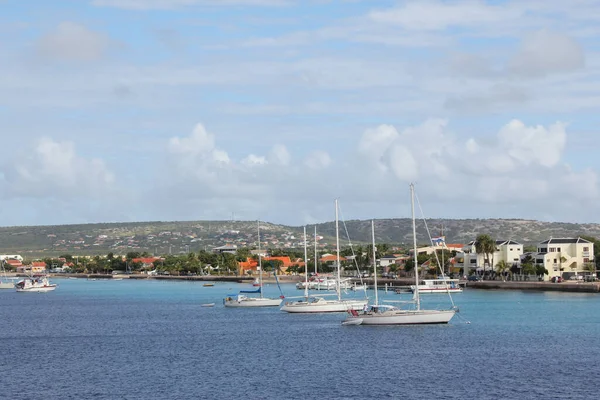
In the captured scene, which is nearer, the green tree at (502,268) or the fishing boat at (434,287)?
the fishing boat at (434,287)

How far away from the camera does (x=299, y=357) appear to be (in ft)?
213

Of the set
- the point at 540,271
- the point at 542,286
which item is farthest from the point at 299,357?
the point at 540,271

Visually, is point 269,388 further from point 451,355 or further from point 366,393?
point 451,355

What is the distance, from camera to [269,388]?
52625 mm

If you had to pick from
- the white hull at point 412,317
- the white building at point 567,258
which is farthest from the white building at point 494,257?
the white hull at point 412,317

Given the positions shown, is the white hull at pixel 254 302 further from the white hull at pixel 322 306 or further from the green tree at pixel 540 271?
the green tree at pixel 540 271

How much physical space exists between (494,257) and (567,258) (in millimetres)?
17555

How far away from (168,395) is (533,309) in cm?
6352

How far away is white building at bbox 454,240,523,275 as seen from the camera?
581 ft

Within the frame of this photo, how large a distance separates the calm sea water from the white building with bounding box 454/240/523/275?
72.5 m

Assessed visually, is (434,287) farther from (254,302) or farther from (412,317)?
(412,317)

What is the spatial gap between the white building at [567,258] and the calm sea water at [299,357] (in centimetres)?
6109

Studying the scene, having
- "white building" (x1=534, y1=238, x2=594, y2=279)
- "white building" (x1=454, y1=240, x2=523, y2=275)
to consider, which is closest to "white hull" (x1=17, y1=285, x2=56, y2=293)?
"white building" (x1=454, y1=240, x2=523, y2=275)

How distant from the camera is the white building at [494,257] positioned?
581 feet
